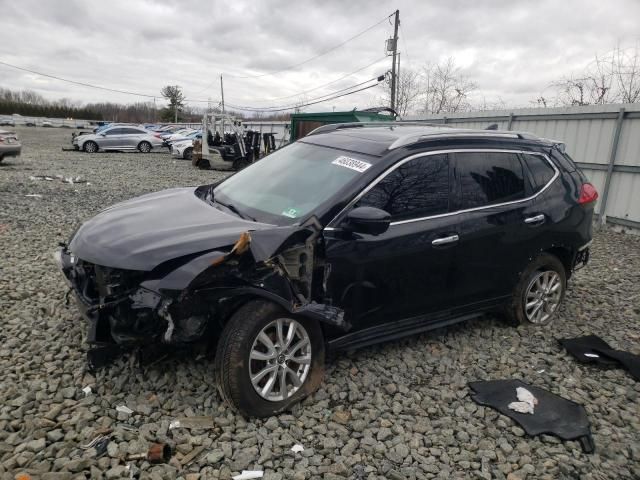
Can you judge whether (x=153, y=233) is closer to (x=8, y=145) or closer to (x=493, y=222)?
(x=493, y=222)

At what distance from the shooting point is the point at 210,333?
2918 mm

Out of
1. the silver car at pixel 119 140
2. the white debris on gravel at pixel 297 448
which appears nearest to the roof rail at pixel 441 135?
the white debris on gravel at pixel 297 448

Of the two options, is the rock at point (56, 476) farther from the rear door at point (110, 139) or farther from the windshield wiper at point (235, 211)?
the rear door at point (110, 139)

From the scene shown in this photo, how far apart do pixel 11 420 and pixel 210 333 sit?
4.25 ft

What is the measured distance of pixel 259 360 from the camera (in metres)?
2.95

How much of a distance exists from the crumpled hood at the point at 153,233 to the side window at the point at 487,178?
5.62 ft

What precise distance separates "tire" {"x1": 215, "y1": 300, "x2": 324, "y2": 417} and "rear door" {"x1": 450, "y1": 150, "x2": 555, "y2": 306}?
1.46 metres

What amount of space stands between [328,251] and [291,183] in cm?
80

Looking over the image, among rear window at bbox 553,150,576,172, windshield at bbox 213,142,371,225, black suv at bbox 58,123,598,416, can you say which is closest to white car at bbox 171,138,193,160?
black suv at bbox 58,123,598,416

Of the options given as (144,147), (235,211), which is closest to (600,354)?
(235,211)

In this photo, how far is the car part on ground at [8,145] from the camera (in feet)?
48.4

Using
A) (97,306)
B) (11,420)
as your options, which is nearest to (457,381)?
(97,306)

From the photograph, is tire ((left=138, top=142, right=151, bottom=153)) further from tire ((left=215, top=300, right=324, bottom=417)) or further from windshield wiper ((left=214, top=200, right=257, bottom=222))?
tire ((left=215, top=300, right=324, bottom=417))

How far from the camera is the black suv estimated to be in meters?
2.81
